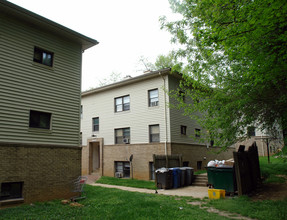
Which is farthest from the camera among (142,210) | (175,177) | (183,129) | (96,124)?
(96,124)

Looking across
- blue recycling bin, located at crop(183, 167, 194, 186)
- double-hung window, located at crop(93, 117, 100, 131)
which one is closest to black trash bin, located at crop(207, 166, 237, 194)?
blue recycling bin, located at crop(183, 167, 194, 186)

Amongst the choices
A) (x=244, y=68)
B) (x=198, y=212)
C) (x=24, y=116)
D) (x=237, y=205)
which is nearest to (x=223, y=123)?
(x=244, y=68)

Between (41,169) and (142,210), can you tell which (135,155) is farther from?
(142,210)

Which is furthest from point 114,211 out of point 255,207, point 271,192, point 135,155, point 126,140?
point 126,140

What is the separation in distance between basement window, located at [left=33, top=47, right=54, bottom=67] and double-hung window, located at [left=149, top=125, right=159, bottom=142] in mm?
9158

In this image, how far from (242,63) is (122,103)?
12.4 m

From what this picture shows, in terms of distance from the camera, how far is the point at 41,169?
957 centimetres

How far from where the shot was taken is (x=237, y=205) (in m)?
7.95

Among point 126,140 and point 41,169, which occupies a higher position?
point 126,140

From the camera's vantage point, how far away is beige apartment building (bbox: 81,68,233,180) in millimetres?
16984

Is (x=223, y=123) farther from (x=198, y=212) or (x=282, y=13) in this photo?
(x=282, y=13)

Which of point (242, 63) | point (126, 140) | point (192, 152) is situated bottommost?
point (192, 152)

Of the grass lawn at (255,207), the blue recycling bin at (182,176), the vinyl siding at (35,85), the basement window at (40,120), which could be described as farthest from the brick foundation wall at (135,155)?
the basement window at (40,120)

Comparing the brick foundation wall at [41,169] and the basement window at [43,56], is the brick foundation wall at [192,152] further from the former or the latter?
the basement window at [43,56]
